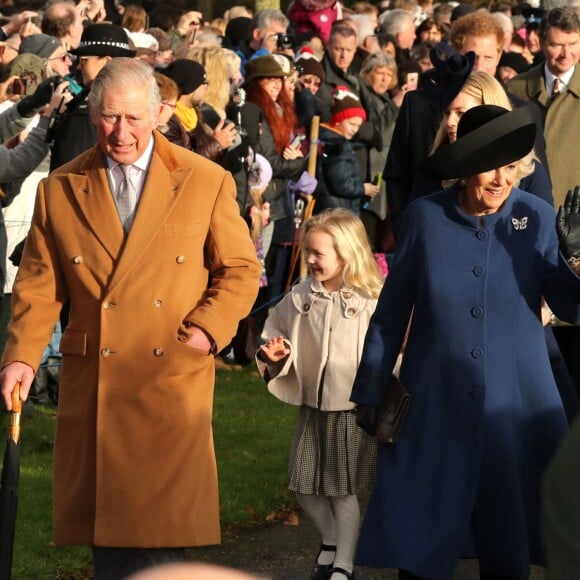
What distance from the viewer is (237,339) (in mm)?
11180

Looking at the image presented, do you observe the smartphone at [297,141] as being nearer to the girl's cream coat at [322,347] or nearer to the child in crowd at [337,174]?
the child in crowd at [337,174]

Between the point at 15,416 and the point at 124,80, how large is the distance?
47.7 inches

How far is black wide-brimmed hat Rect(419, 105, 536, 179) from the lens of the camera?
5.06 m

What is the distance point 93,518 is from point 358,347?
1.83 meters

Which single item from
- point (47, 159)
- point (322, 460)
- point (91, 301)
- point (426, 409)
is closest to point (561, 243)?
point (426, 409)

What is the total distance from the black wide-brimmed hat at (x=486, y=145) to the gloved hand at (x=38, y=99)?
3.23 metres

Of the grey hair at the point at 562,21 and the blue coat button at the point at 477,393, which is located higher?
the grey hair at the point at 562,21

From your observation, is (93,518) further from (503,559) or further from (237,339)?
(237,339)

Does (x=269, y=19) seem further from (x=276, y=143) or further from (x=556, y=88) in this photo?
(x=556, y=88)

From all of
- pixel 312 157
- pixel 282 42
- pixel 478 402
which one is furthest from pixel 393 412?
pixel 282 42

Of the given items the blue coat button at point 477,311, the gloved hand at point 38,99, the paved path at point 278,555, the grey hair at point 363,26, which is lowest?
the paved path at point 278,555

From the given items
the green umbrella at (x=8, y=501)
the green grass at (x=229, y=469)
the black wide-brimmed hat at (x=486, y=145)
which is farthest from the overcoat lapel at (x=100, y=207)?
the green grass at (x=229, y=469)

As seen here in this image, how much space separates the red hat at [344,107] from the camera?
42.8 ft

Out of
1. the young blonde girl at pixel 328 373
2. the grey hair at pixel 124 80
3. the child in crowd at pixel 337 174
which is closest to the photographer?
the grey hair at pixel 124 80
